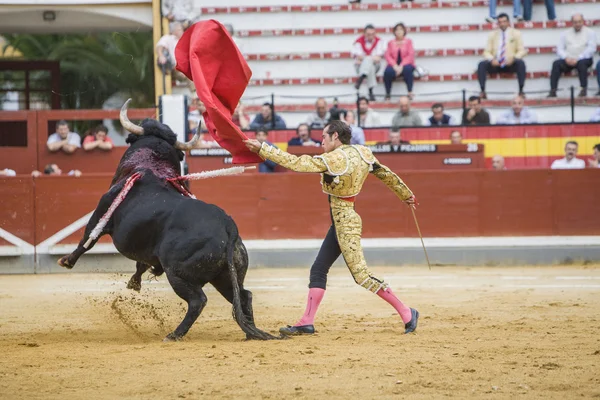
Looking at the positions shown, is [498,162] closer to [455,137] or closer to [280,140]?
[455,137]

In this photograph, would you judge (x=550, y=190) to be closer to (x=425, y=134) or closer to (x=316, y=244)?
(x=425, y=134)

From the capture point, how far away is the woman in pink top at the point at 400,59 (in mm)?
14117

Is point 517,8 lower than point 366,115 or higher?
higher

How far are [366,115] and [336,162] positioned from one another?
6.81m

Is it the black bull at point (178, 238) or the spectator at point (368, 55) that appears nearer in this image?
the black bull at point (178, 238)

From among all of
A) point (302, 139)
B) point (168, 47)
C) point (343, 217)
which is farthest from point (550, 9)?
point (343, 217)

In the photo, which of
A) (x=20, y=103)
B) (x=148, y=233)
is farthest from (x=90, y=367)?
(x=20, y=103)

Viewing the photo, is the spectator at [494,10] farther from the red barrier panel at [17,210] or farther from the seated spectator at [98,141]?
the red barrier panel at [17,210]

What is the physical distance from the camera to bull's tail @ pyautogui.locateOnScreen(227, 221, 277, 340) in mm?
6188

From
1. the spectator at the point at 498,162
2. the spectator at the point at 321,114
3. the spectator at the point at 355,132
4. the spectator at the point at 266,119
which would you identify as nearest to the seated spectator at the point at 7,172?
the spectator at the point at 266,119

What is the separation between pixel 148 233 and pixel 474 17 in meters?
9.88

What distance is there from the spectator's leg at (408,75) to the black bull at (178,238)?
7820mm

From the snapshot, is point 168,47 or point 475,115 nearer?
point 475,115

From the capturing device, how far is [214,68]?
687 cm
